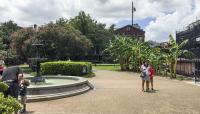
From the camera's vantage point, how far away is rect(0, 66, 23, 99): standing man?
35.3 ft

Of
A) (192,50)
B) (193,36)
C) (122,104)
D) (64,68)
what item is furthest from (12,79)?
(193,36)

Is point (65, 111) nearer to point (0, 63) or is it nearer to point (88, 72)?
point (0, 63)

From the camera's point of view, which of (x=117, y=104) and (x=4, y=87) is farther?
(x=117, y=104)

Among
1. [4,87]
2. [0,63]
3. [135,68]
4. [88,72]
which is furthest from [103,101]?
[135,68]

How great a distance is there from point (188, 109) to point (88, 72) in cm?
1696

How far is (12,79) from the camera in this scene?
427 inches

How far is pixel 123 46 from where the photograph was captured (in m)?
37.9

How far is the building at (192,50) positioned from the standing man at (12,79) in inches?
728

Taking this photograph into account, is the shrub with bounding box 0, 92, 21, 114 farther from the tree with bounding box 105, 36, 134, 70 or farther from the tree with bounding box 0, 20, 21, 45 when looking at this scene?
the tree with bounding box 0, 20, 21, 45

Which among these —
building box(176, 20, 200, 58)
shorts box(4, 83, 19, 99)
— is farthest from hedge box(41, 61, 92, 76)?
shorts box(4, 83, 19, 99)

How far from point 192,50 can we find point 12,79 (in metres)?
24.7

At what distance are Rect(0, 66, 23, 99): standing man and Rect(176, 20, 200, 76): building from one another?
18493 millimetres

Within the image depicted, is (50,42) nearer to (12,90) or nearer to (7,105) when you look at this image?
(12,90)

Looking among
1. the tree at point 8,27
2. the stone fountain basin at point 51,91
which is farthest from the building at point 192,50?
the tree at point 8,27
